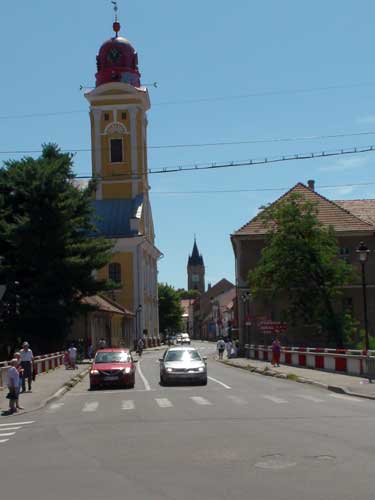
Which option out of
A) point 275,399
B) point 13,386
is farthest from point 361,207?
point 13,386

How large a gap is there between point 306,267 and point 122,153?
139 ft

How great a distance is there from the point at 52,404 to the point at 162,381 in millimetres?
6795

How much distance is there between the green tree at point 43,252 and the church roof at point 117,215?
3467 centimetres

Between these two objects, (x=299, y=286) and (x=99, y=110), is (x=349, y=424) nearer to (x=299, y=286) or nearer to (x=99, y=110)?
(x=299, y=286)

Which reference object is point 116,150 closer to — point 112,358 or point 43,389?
point 112,358

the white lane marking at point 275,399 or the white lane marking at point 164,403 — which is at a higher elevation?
the white lane marking at point 164,403

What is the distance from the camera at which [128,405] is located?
21.2m

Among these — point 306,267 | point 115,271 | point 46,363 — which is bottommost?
point 46,363

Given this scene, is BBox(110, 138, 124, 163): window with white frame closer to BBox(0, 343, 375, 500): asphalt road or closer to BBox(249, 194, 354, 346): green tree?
BBox(249, 194, 354, 346): green tree

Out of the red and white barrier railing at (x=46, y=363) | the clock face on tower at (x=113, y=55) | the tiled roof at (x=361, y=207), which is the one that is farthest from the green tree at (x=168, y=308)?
the red and white barrier railing at (x=46, y=363)

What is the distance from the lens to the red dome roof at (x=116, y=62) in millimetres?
83938

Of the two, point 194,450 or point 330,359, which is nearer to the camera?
point 194,450

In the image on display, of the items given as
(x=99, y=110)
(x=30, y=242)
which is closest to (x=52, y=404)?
(x=30, y=242)

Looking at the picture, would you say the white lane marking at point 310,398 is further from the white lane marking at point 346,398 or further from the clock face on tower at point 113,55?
the clock face on tower at point 113,55
